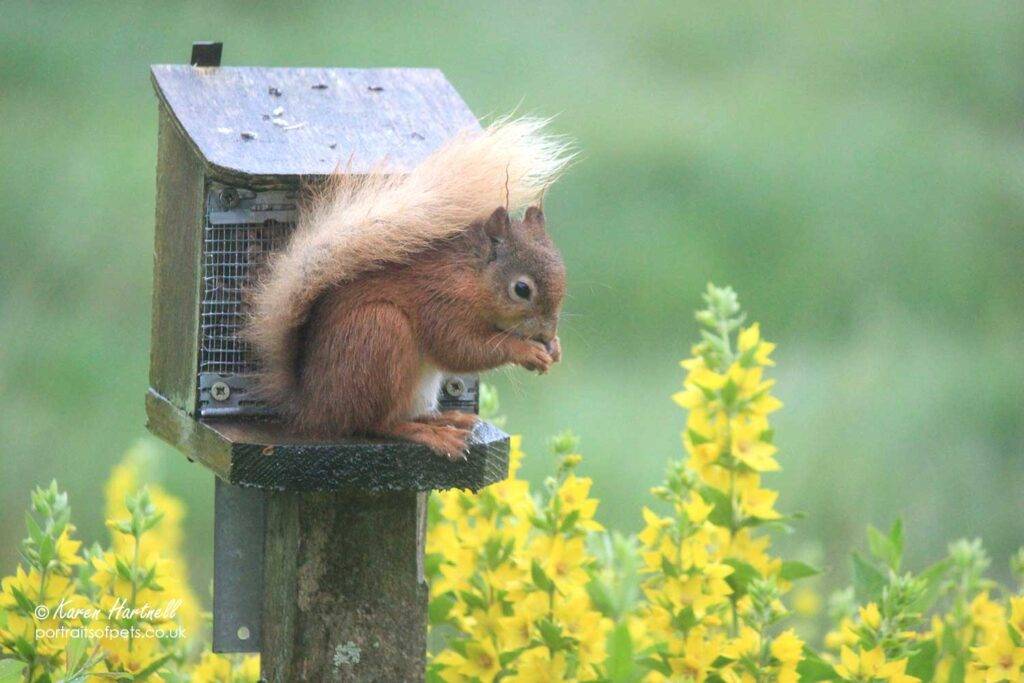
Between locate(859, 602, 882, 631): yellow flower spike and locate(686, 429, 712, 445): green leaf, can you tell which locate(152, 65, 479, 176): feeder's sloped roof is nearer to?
locate(686, 429, 712, 445): green leaf

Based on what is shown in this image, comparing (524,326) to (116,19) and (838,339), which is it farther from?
(116,19)

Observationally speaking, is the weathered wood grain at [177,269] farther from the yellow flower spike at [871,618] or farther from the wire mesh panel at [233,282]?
the yellow flower spike at [871,618]

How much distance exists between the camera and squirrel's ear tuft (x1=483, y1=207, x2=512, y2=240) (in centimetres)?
206

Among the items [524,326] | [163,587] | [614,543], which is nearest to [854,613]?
[614,543]

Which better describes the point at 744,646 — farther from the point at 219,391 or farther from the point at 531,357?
the point at 219,391

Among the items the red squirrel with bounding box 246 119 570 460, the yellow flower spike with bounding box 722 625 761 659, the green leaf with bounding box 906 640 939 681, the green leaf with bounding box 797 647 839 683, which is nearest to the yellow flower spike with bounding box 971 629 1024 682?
the green leaf with bounding box 906 640 939 681

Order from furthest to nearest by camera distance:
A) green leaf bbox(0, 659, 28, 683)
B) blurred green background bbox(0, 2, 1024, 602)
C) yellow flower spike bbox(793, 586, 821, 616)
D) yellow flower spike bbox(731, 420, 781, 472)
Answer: blurred green background bbox(0, 2, 1024, 602) → yellow flower spike bbox(793, 586, 821, 616) → yellow flower spike bbox(731, 420, 781, 472) → green leaf bbox(0, 659, 28, 683)

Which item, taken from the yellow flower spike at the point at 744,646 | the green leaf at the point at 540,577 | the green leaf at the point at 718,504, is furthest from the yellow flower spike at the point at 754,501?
the green leaf at the point at 540,577

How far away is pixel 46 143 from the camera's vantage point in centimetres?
450

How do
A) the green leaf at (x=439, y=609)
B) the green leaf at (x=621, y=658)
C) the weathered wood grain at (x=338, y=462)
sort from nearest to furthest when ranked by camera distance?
the weathered wood grain at (x=338, y=462) → the green leaf at (x=621, y=658) → the green leaf at (x=439, y=609)

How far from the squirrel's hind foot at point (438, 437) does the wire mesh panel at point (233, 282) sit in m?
0.25

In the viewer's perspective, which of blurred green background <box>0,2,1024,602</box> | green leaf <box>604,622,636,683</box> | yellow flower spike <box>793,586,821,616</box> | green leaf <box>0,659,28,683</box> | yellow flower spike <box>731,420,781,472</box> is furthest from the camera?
blurred green background <box>0,2,1024,602</box>

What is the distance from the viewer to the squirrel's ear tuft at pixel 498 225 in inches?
81.1

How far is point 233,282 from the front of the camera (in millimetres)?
2162
